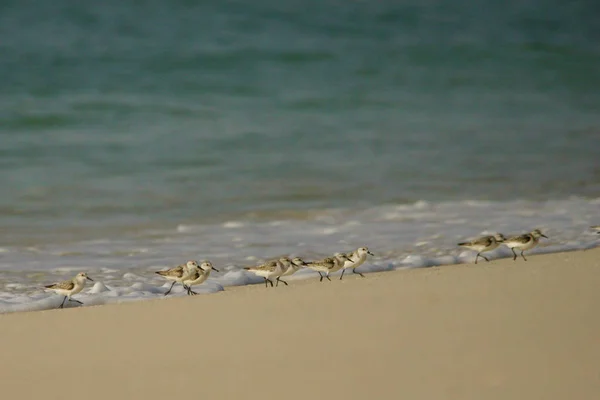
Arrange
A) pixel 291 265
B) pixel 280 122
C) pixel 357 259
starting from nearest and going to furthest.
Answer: pixel 291 265
pixel 357 259
pixel 280 122

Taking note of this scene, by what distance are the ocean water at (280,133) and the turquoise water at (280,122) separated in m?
0.03

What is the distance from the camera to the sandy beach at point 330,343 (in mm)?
3990

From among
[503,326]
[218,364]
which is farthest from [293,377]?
[503,326]

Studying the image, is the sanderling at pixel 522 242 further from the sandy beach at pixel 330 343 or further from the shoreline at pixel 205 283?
the sandy beach at pixel 330 343

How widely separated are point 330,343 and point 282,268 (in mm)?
1432

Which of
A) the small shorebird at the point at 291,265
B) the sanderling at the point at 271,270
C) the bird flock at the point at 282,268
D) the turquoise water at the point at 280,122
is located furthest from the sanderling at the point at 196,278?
the turquoise water at the point at 280,122

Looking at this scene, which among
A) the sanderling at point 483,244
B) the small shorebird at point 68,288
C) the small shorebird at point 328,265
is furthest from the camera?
the sanderling at point 483,244

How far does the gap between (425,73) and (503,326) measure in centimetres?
839

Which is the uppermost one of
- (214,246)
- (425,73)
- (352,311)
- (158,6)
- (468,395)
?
(158,6)

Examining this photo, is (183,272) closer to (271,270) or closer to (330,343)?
(271,270)

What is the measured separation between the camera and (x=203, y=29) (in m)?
12.9

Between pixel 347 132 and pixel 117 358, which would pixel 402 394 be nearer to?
pixel 117 358

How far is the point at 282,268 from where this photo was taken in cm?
584

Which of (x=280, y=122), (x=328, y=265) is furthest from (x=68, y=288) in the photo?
(x=280, y=122)
